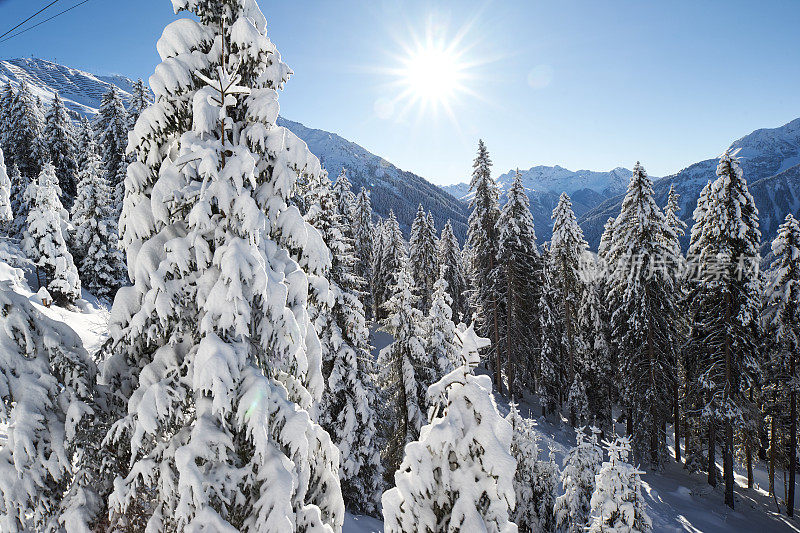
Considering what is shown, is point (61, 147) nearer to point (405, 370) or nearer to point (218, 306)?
point (405, 370)

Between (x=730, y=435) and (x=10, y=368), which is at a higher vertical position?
(x=10, y=368)

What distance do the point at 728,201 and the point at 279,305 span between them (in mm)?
24374

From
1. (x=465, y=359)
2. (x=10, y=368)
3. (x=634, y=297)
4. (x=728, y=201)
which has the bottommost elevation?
(x=10, y=368)

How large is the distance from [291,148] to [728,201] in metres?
23.7

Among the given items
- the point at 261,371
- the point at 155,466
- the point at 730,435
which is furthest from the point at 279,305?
the point at 730,435

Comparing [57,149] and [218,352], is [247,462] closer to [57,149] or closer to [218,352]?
[218,352]

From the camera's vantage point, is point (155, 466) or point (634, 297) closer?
point (155, 466)

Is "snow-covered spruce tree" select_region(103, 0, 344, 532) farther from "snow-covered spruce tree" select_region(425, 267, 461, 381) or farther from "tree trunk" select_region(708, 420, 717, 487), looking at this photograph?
"tree trunk" select_region(708, 420, 717, 487)

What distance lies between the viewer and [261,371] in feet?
18.2

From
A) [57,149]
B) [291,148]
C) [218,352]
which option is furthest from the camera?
[57,149]

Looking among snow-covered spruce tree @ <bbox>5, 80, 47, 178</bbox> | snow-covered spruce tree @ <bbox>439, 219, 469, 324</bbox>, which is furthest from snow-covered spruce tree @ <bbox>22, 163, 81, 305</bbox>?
snow-covered spruce tree @ <bbox>439, 219, 469, 324</bbox>

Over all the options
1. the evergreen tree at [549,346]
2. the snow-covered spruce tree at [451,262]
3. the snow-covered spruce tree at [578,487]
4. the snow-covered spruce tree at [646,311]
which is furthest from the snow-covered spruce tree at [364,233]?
the snow-covered spruce tree at [578,487]

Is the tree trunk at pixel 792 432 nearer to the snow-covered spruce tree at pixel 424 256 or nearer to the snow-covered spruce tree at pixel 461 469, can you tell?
the snow-covered spruce tree at pixel 461 469

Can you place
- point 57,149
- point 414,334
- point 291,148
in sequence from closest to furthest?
point 291,148, point 414,334, point 57,149
